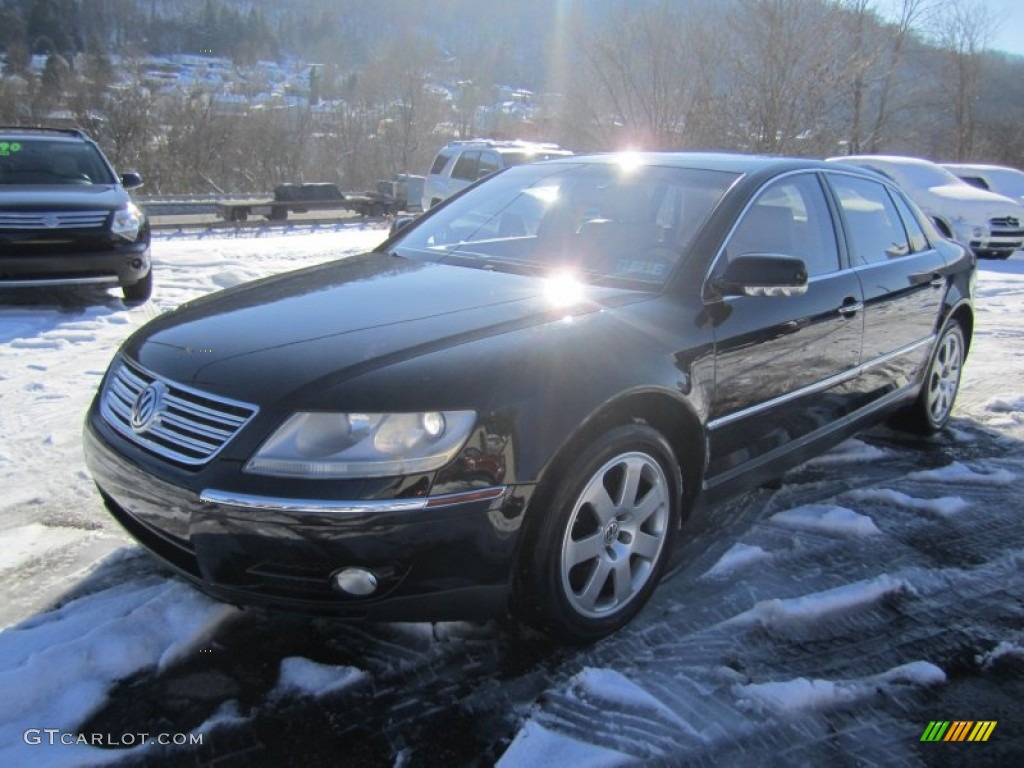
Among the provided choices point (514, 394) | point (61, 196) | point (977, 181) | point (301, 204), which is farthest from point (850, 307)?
point (301, 204)

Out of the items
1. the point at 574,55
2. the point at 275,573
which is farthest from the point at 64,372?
the point at 574,55

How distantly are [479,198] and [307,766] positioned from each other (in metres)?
2.81

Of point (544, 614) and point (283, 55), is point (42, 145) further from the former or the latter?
point (283, 55)

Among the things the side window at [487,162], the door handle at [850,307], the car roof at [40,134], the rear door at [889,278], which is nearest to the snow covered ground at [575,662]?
the rear door at [889,278]

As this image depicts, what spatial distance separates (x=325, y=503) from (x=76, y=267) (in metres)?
6.32

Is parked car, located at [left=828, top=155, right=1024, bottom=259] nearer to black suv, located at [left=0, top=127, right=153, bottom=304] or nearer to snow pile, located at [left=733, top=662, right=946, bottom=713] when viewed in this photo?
black suv, located at [left=0, top=127, right=153, bottom=304]

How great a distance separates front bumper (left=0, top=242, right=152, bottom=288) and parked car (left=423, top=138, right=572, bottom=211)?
24.1ft

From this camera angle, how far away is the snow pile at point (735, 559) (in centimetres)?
314

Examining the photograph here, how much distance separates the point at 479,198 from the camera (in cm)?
412

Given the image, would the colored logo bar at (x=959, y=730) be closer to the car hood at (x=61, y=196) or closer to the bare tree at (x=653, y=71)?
the car hood at (x=61, y=196)

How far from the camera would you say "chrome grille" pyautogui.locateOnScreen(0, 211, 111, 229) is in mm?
7062

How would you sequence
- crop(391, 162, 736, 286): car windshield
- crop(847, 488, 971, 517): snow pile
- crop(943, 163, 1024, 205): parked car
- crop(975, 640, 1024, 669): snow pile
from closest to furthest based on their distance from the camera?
crop(975, 640, 1024, 669): snow pile → crop(391, 162, 736, 286): car windshield → crop(847, 488, 971, 517): snow pile → crop(943, 163, 1024, 205): parked car

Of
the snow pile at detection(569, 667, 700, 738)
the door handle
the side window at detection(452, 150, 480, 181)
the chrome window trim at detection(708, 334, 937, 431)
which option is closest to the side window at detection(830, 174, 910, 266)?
the door handle

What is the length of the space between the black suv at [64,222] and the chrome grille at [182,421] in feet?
17.5
